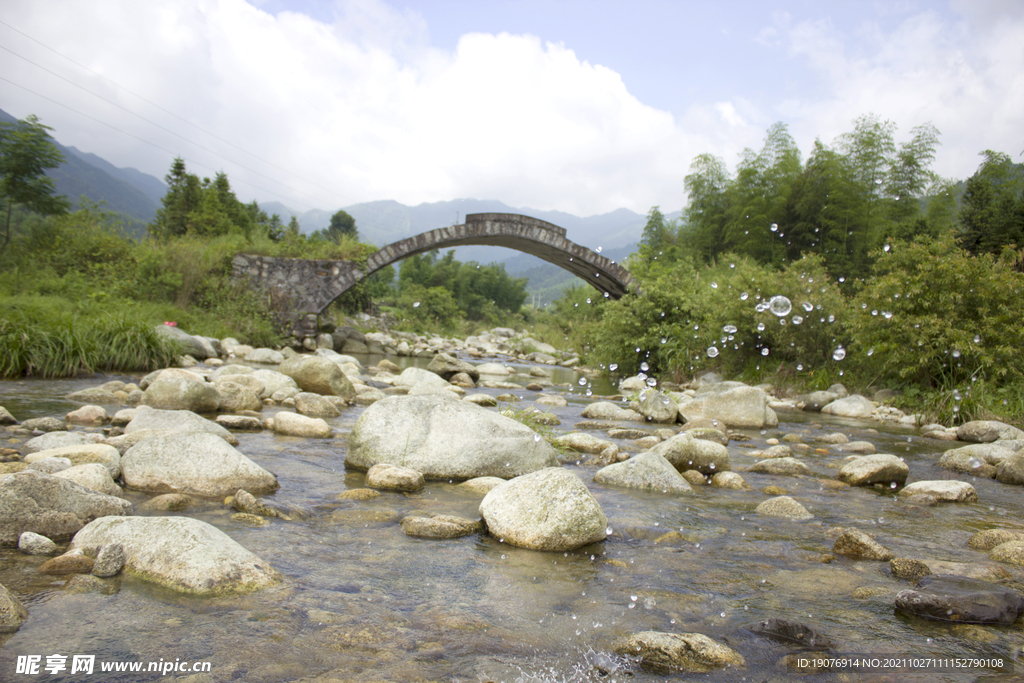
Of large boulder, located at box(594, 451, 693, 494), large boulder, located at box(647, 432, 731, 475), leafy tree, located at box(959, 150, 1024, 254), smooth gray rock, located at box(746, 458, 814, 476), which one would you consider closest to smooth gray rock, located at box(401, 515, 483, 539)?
large boulder, located at box(594, 451, 693, 494)

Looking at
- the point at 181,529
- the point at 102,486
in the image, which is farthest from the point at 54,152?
the point at 181,529

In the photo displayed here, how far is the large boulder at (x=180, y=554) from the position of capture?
2311 mm

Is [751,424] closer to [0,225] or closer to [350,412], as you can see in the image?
[350,412]

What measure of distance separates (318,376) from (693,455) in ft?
18.2

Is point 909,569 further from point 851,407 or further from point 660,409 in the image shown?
point 851,407

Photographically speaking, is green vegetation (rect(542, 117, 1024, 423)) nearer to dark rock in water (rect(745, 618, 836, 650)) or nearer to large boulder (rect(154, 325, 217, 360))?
dark rock in water (rect(745, 618, 836, 650))

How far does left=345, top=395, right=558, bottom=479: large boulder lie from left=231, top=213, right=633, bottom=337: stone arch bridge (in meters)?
13.2

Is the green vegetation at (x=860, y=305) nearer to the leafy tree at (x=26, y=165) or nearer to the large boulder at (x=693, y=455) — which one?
the large boulder at (x=693, y=455)

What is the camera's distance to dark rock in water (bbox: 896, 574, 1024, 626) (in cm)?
238

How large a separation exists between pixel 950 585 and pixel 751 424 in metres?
5.84

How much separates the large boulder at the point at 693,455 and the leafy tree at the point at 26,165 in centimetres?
1870

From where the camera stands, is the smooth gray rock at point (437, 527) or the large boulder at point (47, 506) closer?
the large boulder at point (47, 506)

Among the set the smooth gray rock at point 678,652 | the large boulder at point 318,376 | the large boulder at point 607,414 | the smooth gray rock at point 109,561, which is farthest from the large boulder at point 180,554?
the large boulder at point 607,414

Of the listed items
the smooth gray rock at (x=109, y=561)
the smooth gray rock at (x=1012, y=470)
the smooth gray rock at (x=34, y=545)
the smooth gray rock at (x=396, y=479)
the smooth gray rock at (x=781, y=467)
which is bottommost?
the smooth gray rock at (x=34, y=545)
